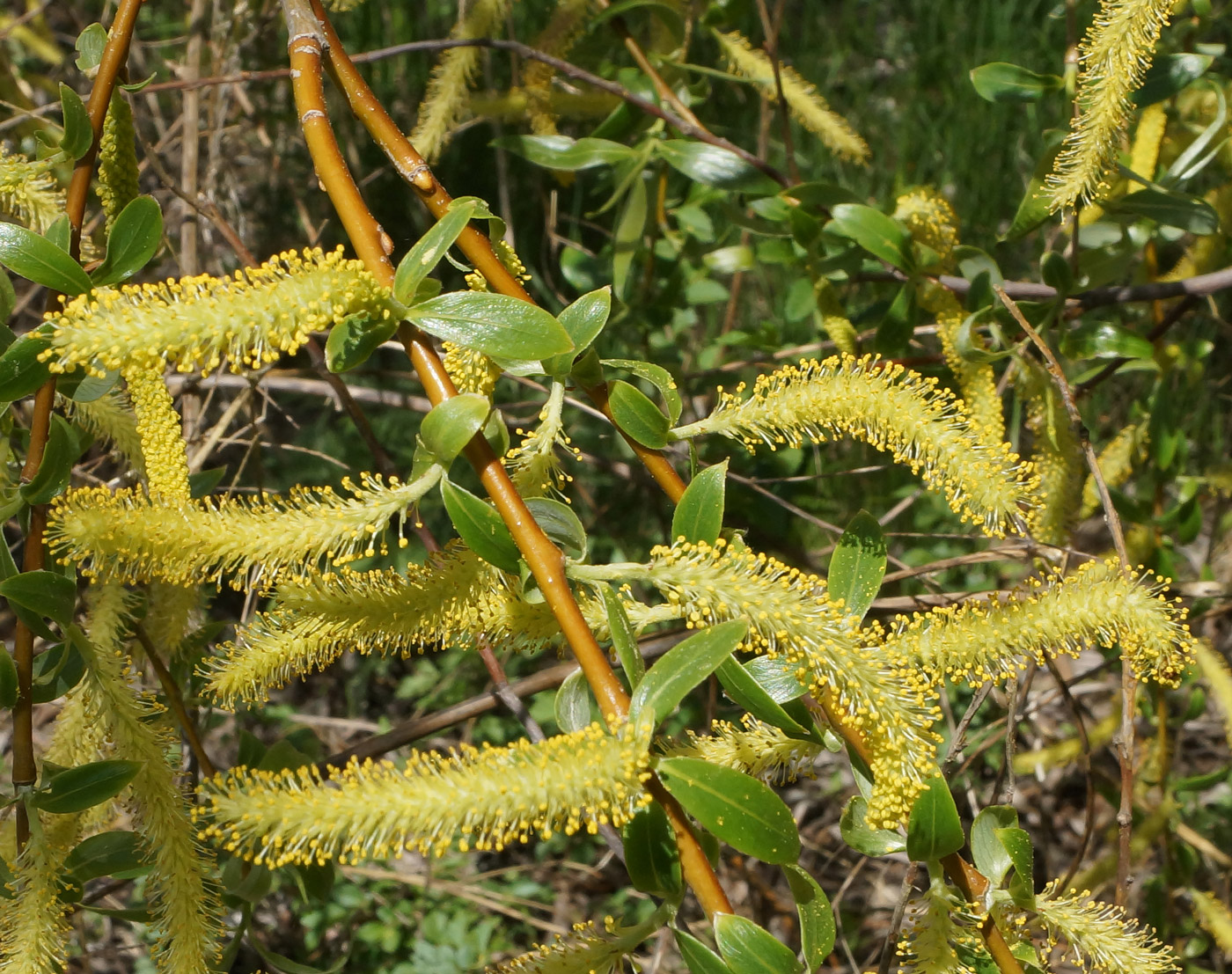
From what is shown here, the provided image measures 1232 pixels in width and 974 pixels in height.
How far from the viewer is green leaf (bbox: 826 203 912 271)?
4.69 feet

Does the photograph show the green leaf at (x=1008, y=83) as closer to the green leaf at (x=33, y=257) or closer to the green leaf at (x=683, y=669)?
the green leaf at (x=683, y=669)

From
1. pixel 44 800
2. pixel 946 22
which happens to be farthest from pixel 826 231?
pixel 946 22

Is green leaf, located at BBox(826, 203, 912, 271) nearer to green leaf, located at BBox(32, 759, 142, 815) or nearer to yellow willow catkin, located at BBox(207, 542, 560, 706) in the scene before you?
yellow willow catkin, located at BBox(207, 542, 560, 706)

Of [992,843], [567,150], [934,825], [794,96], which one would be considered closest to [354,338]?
Result: [934,825]

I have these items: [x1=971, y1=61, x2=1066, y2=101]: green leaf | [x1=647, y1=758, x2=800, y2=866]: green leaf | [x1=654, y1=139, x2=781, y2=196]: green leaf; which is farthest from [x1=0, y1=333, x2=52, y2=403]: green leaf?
[x1=971, y1=61, x2=1066, y2=101]: green leaf

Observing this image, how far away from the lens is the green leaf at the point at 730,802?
73 centimetres

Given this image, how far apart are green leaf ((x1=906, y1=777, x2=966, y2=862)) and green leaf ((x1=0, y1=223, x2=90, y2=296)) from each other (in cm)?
82

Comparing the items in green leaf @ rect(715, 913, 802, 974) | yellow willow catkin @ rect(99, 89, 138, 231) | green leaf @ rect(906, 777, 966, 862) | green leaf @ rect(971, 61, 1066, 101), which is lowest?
green leaf @ rect(715, 913, 802, 974)

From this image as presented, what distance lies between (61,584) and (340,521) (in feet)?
1.14

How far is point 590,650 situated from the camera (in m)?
0.75

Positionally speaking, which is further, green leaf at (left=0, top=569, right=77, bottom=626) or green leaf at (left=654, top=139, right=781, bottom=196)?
green leaf at (left=654, top=139, right=781, bottom=196)

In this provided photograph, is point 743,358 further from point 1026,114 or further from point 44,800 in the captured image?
point 44,800

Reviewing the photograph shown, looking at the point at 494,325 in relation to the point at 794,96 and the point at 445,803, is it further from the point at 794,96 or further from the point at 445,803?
the point at 794,96

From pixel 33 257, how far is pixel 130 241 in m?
0.10
